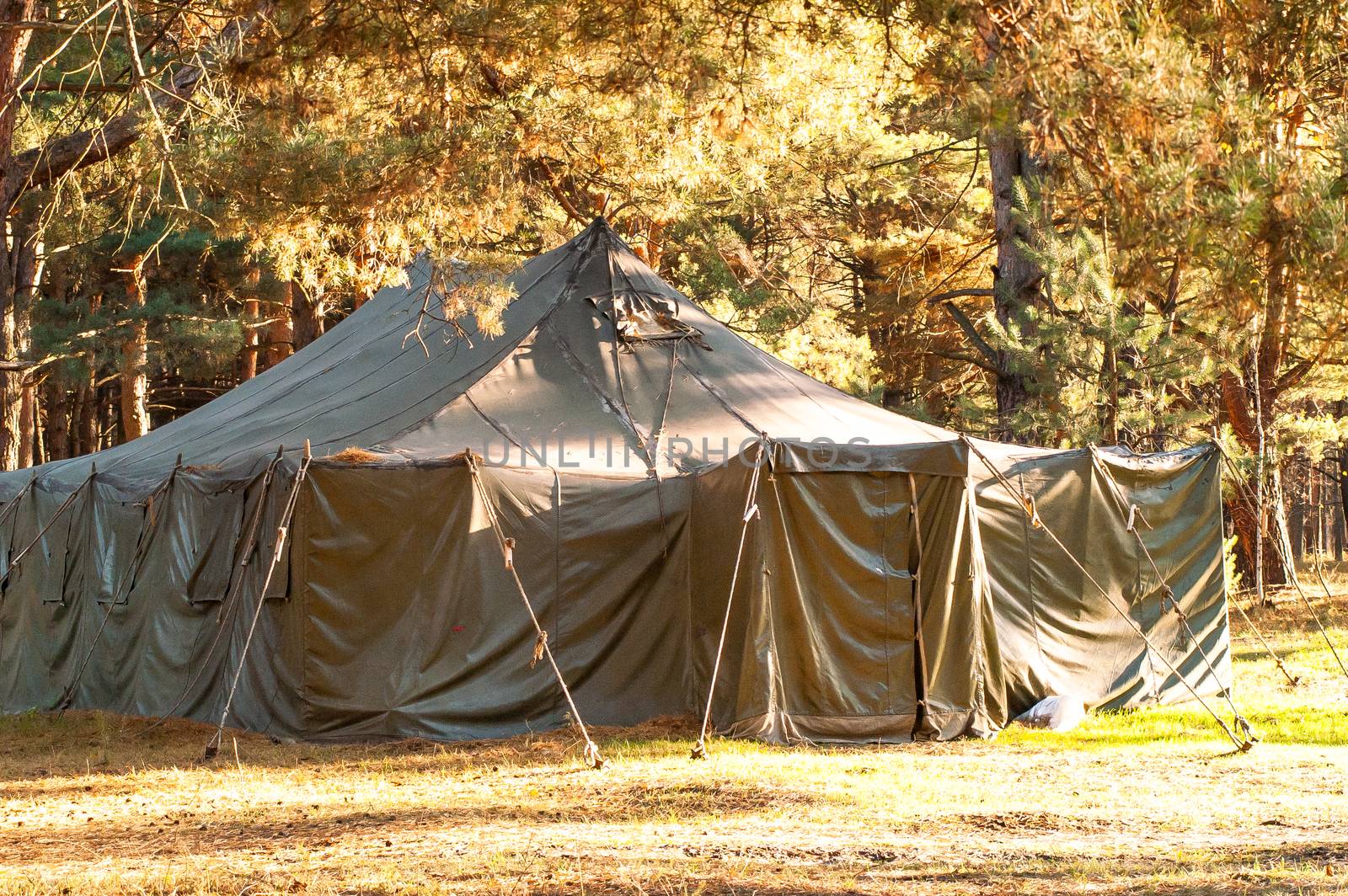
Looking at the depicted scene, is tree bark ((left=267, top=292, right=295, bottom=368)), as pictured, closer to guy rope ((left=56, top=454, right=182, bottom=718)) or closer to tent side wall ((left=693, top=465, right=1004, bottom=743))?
guy rope ((left=56, top=454, right=182, bottom=718))

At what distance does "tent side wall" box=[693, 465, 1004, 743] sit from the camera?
714 centimetres

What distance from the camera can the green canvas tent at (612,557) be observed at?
729 centimetres

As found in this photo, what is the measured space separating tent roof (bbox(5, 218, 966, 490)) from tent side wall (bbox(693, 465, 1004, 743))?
0.29 meters

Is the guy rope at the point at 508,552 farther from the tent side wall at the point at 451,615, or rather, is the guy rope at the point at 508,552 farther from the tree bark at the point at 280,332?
the tree bark at the point at 280,332

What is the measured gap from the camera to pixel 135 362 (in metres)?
17.8

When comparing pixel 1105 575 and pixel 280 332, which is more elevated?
pixel 280 332

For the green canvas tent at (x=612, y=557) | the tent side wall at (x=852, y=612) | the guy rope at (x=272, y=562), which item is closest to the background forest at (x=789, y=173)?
the green canvas tent at (x=612, y=557)

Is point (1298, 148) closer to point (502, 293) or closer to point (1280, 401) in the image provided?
point (502, 293)

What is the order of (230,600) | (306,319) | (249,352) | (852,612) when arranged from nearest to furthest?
1. (852,612)
2. (230,600)
3. (306,319)
4. (249,352)

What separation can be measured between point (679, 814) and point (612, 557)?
250 cm

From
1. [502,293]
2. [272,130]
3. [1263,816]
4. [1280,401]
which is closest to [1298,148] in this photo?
[1263,816]

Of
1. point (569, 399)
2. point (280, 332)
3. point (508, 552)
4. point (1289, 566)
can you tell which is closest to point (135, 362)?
point (280, 332)

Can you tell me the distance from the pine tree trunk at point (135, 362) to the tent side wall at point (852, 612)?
1210 cm

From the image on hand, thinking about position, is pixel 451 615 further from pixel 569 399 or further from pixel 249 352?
pixel 249 352
